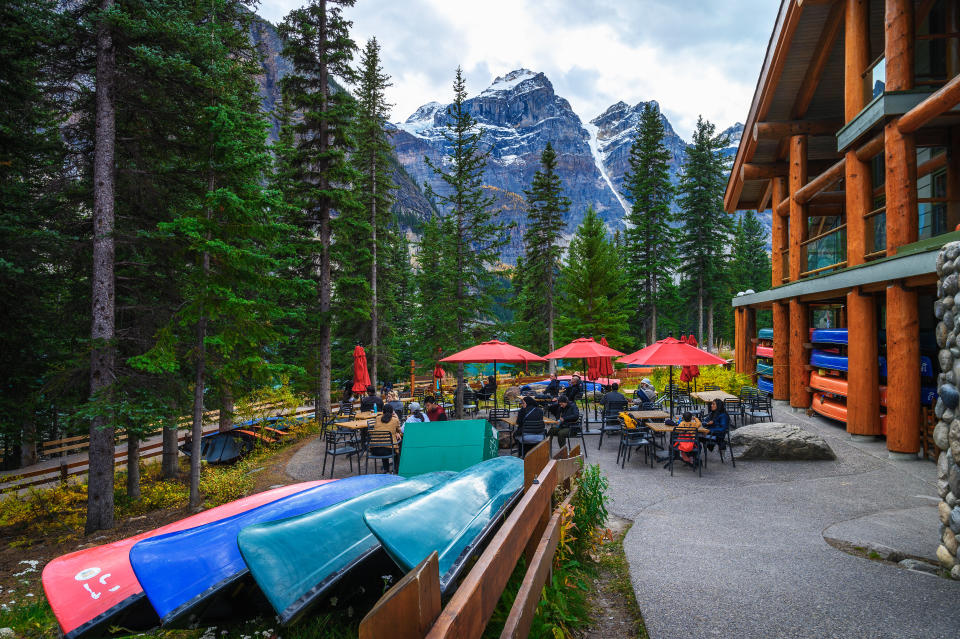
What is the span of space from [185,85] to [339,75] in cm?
871

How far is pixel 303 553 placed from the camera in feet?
7.42

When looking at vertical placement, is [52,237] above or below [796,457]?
above

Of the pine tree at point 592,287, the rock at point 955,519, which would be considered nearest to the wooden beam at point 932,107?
the rock at point 955,519

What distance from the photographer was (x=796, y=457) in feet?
30.7

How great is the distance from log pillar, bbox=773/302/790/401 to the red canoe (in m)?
17.0

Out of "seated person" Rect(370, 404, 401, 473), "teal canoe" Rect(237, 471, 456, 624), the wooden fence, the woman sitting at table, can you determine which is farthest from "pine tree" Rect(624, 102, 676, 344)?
"teal canoe" Rect(237, 471, 456, 624)

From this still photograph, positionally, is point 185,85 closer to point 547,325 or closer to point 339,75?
point 339,75

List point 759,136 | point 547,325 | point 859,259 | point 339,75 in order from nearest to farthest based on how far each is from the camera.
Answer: point 859,259 → point 759,136 → point 339,75 → point 547,325

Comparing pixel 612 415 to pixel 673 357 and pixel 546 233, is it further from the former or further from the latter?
pixel 546 233

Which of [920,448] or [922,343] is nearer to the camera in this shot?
[920,448]

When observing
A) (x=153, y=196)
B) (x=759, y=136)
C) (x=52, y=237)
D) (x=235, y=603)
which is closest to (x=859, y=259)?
(x=759, y=136)

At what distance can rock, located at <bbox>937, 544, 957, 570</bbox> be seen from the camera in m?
4.39

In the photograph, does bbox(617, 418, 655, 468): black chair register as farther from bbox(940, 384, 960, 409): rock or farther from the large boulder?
bbox(940, 384, 960, 409): rock

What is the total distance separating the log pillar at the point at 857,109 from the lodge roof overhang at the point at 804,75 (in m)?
1.32
